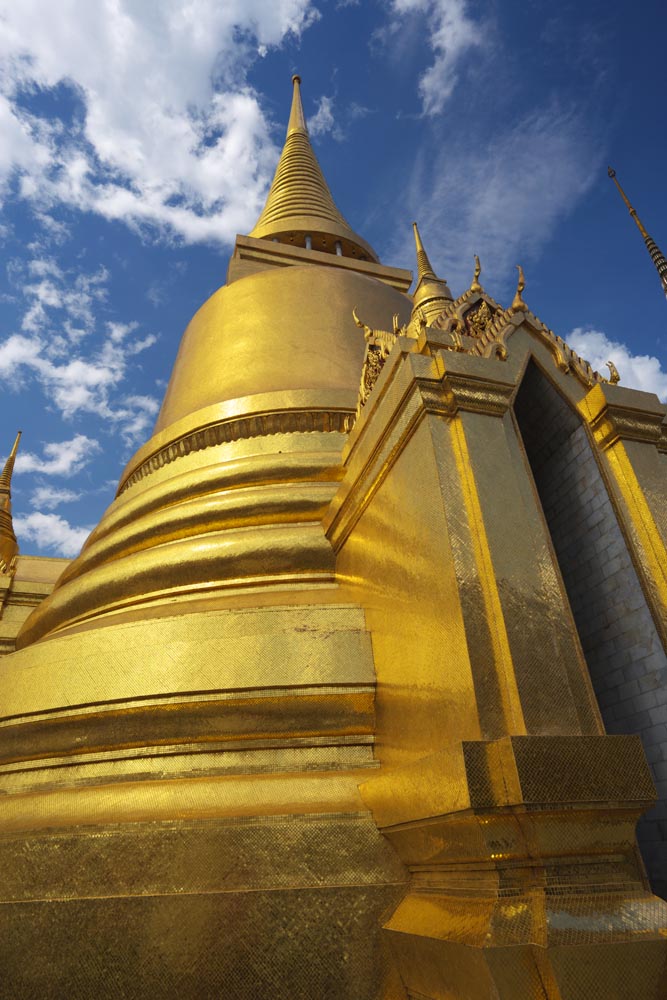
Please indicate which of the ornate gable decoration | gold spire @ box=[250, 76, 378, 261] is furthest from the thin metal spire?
the ornate gable decoration

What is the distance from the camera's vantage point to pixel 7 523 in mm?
8961

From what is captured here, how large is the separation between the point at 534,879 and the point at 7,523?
29.0 ft

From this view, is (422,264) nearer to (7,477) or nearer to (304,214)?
(304,214)

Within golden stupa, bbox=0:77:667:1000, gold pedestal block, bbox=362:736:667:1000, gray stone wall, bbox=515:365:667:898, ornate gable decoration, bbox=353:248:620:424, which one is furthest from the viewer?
ornate gable decoration, bbox=353:248:620:424

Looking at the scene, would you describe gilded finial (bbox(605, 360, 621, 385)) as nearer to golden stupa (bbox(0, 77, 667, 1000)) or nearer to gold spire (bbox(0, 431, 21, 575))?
golden stupa (bbox(0, 77, 667, 1000))

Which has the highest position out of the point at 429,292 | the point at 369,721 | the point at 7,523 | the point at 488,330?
the point at 7,523

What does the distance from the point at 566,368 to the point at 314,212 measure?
6.62 meters

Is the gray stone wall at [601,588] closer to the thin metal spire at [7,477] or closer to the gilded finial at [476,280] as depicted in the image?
the gilded finial at [476,280]

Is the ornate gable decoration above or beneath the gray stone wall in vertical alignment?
above

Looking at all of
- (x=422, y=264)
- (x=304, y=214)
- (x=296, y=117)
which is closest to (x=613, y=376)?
(x=422, y=264)

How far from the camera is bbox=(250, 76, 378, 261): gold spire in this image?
8.34 meters

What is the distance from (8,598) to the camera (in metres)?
7.15

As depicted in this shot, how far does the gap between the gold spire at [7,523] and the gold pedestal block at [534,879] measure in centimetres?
711

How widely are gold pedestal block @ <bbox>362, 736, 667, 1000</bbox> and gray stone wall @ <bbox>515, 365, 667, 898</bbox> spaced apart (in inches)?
23.8
